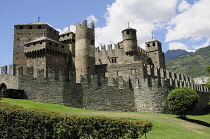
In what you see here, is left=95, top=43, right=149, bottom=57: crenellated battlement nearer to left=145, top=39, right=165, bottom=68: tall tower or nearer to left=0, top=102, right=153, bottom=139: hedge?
left=145, top=39, right=165, bottom=68: tall tower

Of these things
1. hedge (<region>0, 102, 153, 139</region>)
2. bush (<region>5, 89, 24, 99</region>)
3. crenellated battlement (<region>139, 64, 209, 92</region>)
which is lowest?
hedge (<region>0, 102, 153, 139</region>)

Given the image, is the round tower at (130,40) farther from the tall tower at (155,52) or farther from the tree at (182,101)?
the tree at (182,101)

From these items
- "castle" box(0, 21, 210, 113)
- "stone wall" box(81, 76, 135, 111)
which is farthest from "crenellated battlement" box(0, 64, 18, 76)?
"stone wall" box(81, 76, 135, 111)

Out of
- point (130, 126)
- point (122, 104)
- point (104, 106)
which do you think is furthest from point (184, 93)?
point (130, 126)

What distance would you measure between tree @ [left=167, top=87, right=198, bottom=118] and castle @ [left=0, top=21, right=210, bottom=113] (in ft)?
5.61

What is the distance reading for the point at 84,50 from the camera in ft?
136

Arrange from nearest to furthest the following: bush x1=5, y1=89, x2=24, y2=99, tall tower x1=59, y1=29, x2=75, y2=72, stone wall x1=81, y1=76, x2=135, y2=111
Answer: bush x1=5, y1=89, x2=24, y2=99 < stone wall x1=81, y1=76, x2=135, y2=111 < tall tower x1=59, y1=29, x2=75, y2=72

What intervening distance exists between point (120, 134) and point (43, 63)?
102 ft

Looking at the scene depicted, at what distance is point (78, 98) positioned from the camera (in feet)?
109

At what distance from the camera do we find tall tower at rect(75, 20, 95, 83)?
134ft

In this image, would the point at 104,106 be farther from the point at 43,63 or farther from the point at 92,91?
the point at 43,63

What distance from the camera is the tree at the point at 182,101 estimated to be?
30906mm

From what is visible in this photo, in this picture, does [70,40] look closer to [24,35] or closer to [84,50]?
[24,35]

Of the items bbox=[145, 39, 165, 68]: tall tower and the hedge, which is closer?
the hedge
